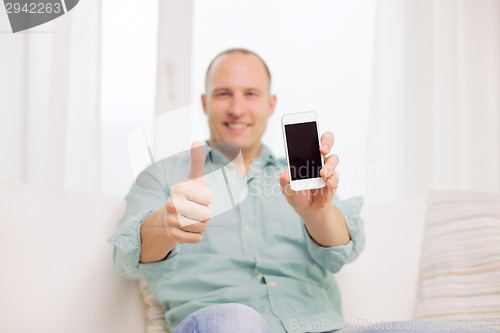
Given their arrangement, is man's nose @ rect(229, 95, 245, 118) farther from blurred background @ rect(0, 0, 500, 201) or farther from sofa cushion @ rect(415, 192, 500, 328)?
blurred background @ rect(0, 0, 500, 201)

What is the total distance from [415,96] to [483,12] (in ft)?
1.36

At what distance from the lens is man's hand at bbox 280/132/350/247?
1064 millimetres

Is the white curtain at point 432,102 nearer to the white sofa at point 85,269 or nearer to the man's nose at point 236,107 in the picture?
the white sofa at point 85,269

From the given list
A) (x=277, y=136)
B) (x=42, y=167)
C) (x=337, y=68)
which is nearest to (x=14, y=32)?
(x=42, y=167)

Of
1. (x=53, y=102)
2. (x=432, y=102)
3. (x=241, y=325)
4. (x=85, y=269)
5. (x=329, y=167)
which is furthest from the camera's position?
(x=432, y=102)

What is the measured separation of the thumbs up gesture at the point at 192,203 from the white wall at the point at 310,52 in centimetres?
124

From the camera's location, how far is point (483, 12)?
2203mm

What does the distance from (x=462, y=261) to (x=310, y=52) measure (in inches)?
44.7

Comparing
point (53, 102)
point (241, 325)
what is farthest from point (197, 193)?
point (53, 102)

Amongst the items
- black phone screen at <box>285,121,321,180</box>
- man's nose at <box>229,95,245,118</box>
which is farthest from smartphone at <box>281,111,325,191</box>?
man's nose at <box>229,95,245,118</box>

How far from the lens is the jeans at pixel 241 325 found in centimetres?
82

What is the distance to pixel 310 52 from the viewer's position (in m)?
2.21

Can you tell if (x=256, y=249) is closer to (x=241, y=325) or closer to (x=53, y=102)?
(x=241, y=325)

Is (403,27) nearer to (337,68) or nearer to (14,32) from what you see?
(337,68)
